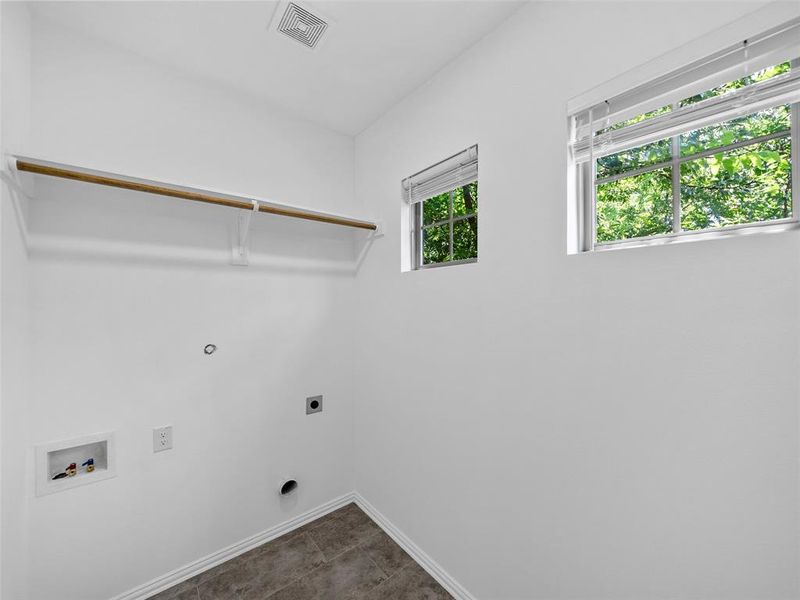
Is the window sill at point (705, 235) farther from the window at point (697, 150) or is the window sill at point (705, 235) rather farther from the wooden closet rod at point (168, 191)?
the wooden closet rod at point (168, 191)

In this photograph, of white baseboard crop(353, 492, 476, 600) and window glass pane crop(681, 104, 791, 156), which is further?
white baseboard crop(353, 492, 476, 600)

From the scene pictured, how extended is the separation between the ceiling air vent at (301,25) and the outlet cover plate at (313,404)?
1.86m

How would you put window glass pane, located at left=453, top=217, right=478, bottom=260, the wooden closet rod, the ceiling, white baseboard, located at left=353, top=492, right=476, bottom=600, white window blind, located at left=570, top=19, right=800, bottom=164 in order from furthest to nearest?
window glass pane, located at left=453, top=217, right=478, bottom=260 → white baseboard, located at left=353, top=492, right=476, bottom=600 → the ceiling → the wooden closet rod → white window blind, located at left=570, top=19, right=800, bottom=164

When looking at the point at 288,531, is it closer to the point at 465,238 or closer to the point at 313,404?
the point at 313,404

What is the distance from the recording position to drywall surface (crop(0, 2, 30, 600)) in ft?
3.58

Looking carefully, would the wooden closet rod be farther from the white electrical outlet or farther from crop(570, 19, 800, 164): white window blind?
crop(570, 19, 800, 164): white window blind

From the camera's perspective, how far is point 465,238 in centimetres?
171

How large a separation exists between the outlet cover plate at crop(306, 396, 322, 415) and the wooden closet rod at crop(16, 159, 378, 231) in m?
1.10

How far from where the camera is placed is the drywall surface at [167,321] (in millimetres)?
1373

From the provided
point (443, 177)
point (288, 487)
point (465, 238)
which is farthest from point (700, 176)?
point (288, 487)

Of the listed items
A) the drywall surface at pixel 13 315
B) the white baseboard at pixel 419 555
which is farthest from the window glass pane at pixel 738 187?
the drywall surface at pixel 13 315

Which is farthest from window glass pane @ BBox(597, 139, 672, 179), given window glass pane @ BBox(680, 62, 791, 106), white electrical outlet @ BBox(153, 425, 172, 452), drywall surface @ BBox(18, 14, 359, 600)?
white electrical outlet @ BBox(153, 425, 172, 452)

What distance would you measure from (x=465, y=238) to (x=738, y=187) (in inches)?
38.9

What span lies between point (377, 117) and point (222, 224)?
1120 millimetres
